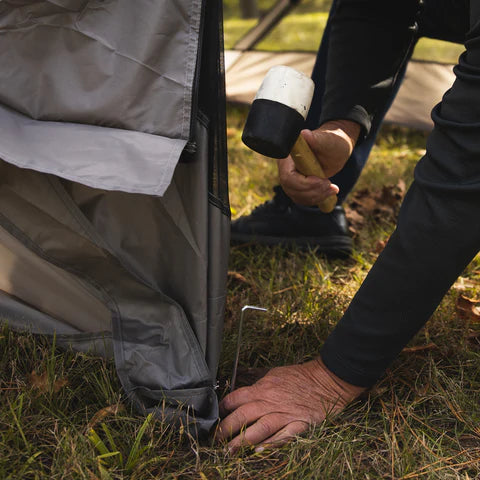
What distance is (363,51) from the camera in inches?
63.5

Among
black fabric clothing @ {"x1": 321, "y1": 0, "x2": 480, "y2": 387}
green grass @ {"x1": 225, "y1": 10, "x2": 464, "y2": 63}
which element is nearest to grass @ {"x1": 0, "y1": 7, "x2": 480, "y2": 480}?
black fabric clothing @ {"x1": 321, "y1": 0, "x2": 480, "y2": 387}

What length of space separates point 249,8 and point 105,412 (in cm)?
354

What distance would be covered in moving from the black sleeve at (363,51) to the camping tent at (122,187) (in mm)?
548

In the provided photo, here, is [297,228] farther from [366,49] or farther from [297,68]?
[297,68]

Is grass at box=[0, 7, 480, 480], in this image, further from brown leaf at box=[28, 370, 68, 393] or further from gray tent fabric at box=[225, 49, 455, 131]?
gray tent fabric at box=[225, 49, 455, 131]

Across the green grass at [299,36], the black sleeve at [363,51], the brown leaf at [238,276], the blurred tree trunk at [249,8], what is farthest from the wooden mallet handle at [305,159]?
the blurred tree trunk at [249,8]

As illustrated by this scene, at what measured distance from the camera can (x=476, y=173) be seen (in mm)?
1050

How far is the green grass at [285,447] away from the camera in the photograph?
1.10 meters

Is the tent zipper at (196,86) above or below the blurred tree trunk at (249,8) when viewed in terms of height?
above

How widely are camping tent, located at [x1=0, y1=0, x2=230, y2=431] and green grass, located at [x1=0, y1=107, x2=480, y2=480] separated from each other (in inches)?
2.7

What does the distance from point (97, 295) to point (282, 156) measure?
1.79 feet

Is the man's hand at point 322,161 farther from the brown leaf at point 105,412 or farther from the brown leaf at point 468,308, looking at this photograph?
the brown leaf at point 105,412

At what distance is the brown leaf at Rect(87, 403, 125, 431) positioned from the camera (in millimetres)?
1182

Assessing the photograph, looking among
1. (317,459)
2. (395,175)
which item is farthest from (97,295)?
(395,175)
